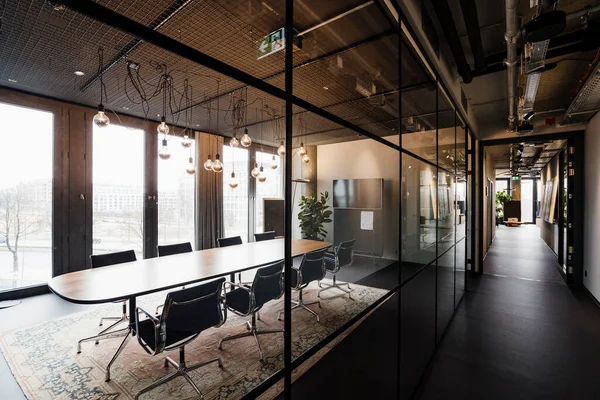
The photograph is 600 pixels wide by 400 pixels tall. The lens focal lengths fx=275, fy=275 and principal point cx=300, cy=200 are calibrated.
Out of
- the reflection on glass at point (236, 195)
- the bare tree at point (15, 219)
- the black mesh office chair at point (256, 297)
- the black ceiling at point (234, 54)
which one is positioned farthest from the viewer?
the reflection on glass at point (236, 195)

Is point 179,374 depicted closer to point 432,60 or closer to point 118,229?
point 432,60

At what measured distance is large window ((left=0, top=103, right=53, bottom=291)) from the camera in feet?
14.2

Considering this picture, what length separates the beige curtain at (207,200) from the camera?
6.27 meters

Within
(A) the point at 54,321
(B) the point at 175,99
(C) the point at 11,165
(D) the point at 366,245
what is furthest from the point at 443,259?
(C) the point at 11,165

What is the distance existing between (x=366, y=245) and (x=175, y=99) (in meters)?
3.96

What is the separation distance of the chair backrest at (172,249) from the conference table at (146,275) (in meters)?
0.39

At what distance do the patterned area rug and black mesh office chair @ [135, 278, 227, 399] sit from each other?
8 centimetres

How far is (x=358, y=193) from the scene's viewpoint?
235 centimetres

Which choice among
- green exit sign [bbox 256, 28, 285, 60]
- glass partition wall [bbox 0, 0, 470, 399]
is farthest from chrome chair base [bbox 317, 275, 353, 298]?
green exit sign [bbox 256, 28, 285, 60]

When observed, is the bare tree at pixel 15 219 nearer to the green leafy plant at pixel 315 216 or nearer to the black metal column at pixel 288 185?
the green leafy plant at pixel 315 216

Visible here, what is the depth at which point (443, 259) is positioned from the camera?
140 inches

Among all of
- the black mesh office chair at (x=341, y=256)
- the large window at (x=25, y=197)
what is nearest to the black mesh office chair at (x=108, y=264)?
the large window at (x=25, y=197)

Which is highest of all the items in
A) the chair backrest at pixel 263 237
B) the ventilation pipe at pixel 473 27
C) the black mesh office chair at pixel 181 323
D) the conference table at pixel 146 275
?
the ventilation pipe at pixel 473 27

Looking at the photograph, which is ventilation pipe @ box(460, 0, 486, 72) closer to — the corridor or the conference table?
the conference table
